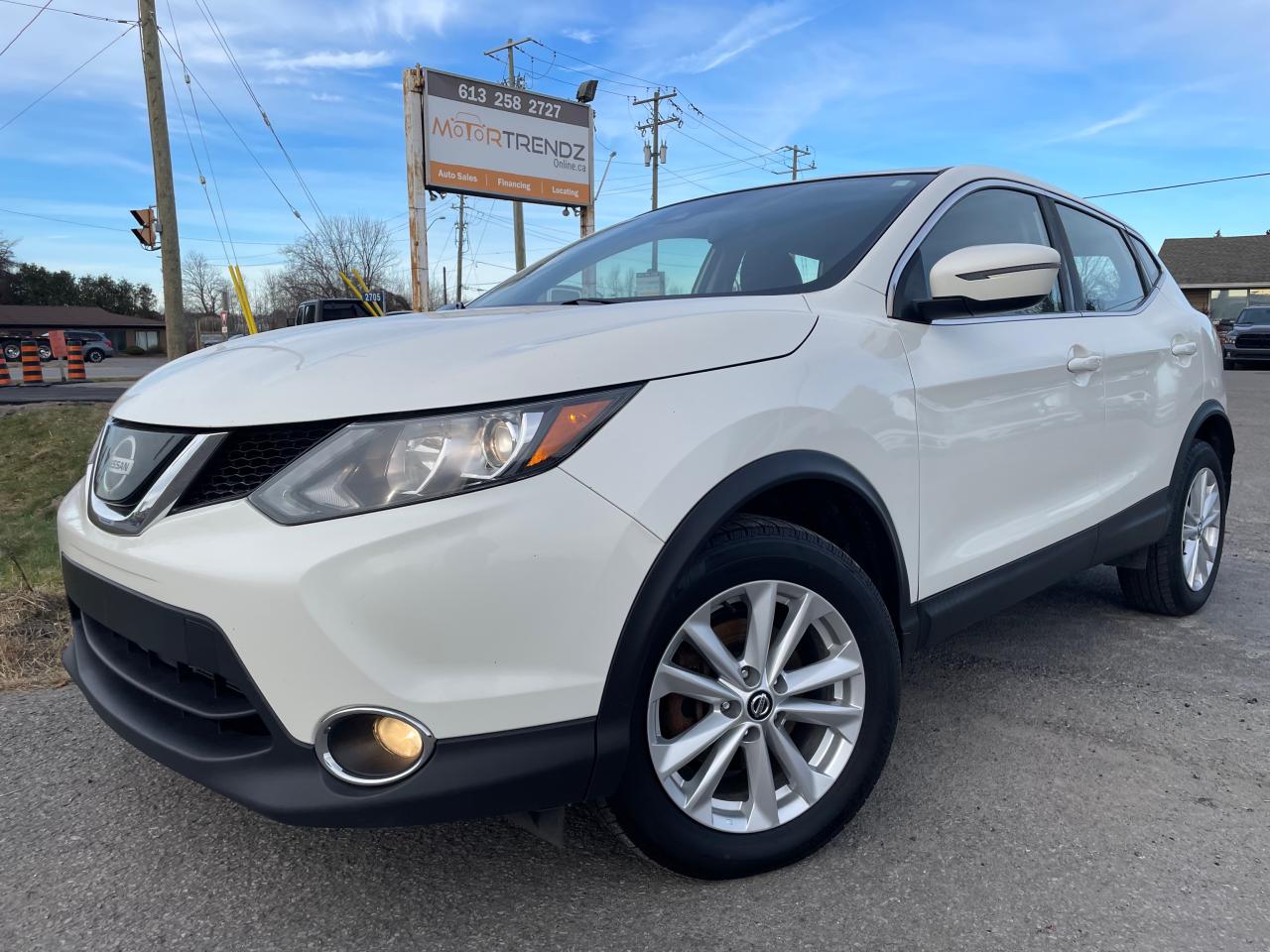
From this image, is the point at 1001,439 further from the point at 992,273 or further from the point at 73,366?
the point at 73,366

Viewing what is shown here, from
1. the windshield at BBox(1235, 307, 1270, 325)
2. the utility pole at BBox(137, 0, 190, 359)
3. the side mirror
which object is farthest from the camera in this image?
the windshield at BBox(1235, 307, 1270, 325)

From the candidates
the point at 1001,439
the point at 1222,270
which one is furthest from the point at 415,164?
the point at 1222,270

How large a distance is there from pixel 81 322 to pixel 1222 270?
73.3 m

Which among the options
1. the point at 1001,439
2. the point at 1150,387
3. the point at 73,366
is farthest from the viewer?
the point at 73,366

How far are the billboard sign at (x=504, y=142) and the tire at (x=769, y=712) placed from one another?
39.9 feet

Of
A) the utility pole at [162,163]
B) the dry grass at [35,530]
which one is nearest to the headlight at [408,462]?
the dry grass at [35,530]

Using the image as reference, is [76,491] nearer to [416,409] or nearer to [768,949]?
[416,409]

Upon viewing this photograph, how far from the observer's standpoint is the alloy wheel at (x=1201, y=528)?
151 inches

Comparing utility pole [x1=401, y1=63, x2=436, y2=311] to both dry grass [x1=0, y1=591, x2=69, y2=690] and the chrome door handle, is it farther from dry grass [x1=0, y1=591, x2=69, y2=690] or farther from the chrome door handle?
the chrome door handle

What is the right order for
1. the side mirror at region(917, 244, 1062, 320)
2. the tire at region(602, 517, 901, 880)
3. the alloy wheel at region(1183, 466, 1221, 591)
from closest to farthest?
1. the tire at region(602, 517, 901, 880)
2. the side mirror at region(917, 244, 1062, 320)
3. the alloy wheel at region(1183, 466, 1221, 591)

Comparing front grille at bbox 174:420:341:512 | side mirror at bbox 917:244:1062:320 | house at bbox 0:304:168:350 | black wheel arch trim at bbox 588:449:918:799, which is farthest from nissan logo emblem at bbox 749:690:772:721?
house at bbox 0:304:168:350

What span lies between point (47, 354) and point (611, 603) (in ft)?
156

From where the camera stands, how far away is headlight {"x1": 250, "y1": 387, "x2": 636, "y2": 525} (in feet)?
5.28

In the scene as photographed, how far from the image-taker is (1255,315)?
85.1ft
